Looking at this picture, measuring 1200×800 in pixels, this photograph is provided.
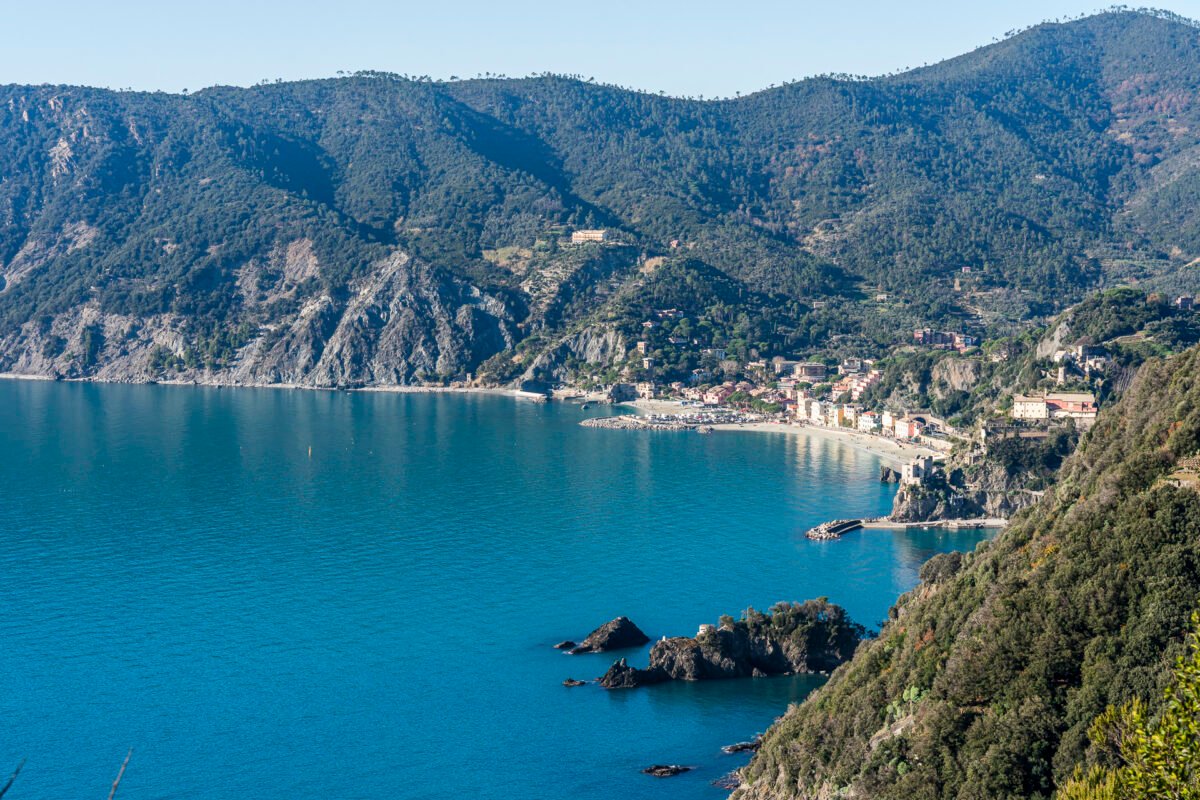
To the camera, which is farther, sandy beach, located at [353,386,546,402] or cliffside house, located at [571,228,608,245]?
cliffside house, located at [571,228,608,245]

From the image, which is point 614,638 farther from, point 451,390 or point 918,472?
point 451,390

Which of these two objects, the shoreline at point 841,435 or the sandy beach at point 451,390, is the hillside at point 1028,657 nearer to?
the shoreline at point 841,435

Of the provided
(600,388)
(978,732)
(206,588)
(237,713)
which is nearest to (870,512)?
(206,588)

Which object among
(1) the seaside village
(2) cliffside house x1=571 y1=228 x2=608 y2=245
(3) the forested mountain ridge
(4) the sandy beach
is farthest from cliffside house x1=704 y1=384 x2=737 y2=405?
(2) cliffside house x1=571 y1=228 x2=608 y2=245

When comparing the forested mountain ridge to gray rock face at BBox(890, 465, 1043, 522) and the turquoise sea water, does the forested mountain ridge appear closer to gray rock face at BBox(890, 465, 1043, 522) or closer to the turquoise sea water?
the turquoise sea water

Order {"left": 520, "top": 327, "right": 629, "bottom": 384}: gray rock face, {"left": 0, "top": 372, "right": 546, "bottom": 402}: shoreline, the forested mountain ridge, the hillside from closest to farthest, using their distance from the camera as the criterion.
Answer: the hillside, {"left": 520, "top": 327, "right": 629, "bottom": 384}: gray rock face, {"left": 0, "top": 372, "right": 546, "bottom": 402}: shoreline, the forested mountain ridge

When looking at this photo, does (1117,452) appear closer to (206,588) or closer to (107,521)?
(206,588)

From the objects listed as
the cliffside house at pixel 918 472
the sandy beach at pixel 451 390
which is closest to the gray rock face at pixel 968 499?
the cliffside house at pixel 918 472
